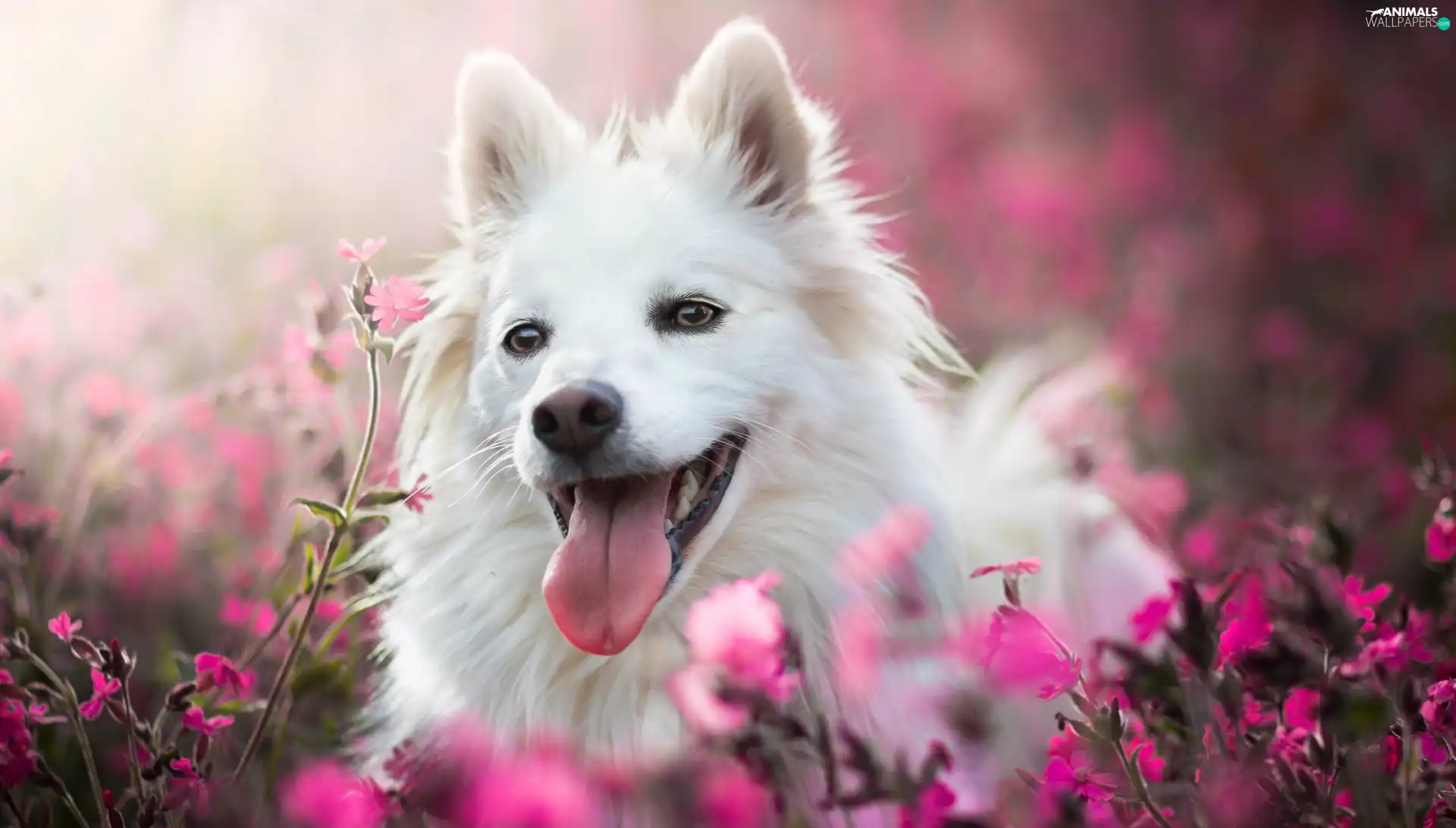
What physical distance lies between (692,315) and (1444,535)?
1430 millimetres

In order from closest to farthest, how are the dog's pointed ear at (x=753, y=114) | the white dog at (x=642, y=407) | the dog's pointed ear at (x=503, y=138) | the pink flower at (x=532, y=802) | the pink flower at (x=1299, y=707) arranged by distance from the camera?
the pink flower at (x=532, y=802) < the pink flower at (x=1299, y=707) < the white dog at (x=642, y=407) < the dog's pointed ear at (x=753, y=114) < the dog's pointed ear at (x=503, y=138)

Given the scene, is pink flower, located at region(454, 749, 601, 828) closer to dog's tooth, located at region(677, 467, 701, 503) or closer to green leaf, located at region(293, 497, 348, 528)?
green leaf, located at region(293, 497, 348, 528)

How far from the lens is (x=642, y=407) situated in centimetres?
202

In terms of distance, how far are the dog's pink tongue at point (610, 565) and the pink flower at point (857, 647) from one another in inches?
17.0

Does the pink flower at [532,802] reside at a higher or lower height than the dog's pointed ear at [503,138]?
lower

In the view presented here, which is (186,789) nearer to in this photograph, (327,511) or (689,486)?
(327,511)

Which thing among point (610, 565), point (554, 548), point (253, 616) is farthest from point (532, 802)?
point (253, 616)

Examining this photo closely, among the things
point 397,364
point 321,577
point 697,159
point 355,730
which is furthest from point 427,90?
point 321,577

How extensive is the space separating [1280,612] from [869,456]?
1.12 metres

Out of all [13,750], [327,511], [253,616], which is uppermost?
[327,511]

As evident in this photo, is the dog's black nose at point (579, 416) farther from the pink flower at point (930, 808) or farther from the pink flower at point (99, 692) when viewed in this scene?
the pink flower at point (930, 808)

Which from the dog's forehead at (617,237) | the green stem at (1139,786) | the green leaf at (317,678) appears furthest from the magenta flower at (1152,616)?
the green leaf at (317,678)

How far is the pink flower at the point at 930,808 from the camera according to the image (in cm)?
121

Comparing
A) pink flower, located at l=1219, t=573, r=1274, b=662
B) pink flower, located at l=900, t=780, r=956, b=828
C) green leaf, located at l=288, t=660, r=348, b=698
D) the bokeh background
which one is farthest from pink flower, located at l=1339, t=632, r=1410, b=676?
green leaf, located at l=288, t=660, r=348, b=698
